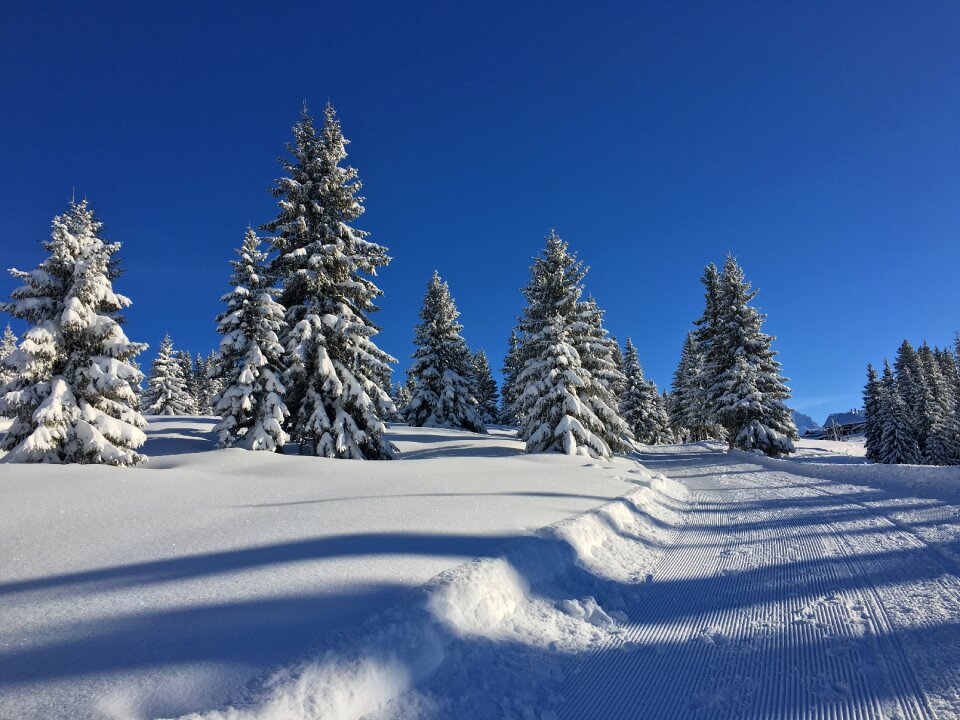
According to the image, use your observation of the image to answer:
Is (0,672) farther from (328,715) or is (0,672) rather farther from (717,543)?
(717,543)

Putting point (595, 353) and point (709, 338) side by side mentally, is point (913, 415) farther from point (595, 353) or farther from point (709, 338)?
point (595, 353)

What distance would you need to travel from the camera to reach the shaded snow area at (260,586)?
9.71 ft

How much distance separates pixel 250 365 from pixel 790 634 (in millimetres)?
17277

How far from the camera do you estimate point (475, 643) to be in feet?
13.1

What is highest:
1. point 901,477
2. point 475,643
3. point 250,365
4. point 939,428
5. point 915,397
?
point 915,397

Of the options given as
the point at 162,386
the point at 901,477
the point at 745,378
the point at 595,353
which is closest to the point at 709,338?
the point at 745,378

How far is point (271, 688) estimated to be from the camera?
2.88 metres

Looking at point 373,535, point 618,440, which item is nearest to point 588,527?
point 373,535

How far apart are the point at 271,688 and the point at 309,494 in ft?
17.8

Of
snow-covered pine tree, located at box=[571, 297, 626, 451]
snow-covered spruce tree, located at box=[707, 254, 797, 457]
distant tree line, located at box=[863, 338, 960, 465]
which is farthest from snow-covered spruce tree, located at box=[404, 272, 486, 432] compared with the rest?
distant tree line, located at box=[863, 338, 960, 465]

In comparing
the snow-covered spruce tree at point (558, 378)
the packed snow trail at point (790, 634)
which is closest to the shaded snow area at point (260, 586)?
the packed snow trail at point (790, 634)

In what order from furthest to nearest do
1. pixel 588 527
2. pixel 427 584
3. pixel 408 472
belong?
pixel 408 472, pixel 588 527, pixel 427 584

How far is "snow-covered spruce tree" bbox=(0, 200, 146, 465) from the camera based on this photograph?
12.6 m

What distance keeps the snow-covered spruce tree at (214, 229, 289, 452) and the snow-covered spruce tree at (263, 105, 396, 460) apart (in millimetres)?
760
